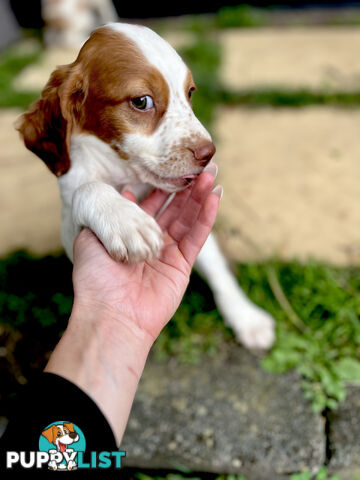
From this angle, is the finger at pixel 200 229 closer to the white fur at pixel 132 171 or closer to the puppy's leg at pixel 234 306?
the white fur at pixel 132 171

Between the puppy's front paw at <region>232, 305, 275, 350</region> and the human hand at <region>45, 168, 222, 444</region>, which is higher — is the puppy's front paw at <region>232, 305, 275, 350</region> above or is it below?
below

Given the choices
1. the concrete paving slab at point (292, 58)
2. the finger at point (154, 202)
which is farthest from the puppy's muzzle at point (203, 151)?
the concrete paving slab at point (292, 58)

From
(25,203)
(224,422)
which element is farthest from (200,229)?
(25,203)

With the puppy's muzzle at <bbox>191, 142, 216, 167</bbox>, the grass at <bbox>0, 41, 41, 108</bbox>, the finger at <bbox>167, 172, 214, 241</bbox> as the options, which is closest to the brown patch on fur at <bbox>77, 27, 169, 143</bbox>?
the puppy's muzzle at <bbox>191, 142, 216, 167</bbox>

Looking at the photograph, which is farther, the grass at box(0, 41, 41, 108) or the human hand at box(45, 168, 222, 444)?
the grass at box(0, 41, 41, 108)

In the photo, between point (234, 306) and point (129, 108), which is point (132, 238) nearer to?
point (129, 108)

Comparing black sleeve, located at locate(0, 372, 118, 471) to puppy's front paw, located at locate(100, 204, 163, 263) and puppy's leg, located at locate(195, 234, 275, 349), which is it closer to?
puppy's front paw, located at locate(100, 204, 163, 263)
